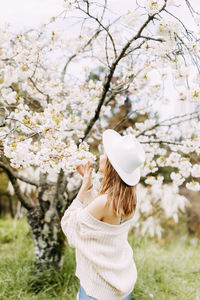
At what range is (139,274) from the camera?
3.53 meters

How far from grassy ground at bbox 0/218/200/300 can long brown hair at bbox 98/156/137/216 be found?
165 cm

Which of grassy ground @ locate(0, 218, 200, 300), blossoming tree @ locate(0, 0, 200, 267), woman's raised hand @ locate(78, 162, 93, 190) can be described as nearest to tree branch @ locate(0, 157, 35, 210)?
blossoming tree @ locate(0, 0, 200, 267)

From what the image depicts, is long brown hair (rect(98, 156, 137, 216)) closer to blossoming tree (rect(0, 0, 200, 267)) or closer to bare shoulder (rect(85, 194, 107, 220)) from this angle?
bare shoulder (rect(85, 194, 107, 220))

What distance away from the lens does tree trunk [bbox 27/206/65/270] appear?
10.5ft

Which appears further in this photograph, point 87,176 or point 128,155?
point 87,176

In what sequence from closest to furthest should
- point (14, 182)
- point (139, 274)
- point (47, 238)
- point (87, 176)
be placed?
point (87, 176)
point (14, 182)
point (47, 238)
point (139, 274)

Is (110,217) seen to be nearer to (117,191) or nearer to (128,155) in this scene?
(117,191)

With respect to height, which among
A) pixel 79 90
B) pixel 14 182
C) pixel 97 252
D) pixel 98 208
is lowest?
pixel 97 252

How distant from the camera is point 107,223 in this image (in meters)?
1.76

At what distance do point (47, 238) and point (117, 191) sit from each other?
1.70 m

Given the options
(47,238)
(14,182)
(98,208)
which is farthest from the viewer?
(47,238)

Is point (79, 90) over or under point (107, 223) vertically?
over

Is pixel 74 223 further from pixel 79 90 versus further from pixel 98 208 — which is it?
pixel 79 90

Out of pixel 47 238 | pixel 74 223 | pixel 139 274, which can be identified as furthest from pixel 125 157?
pixel 139 274
